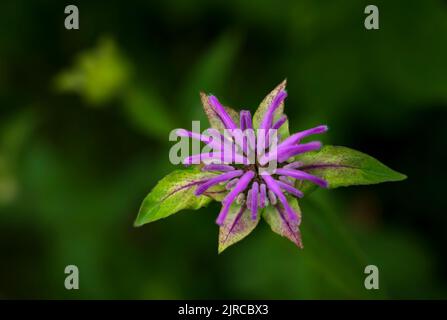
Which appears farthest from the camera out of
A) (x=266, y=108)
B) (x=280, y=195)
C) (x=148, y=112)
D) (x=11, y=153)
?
(x=11, y=153)

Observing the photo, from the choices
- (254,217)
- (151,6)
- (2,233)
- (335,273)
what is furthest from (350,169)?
(2,233)

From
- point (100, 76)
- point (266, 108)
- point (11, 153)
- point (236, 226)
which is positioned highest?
point (100, 76)

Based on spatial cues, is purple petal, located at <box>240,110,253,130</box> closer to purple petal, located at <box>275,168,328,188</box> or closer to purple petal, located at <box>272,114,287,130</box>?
purple petal, located at <box>272,114,287,130</box>

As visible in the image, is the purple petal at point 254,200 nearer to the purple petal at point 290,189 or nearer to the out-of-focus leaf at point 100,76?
the purple petal at point 290,189

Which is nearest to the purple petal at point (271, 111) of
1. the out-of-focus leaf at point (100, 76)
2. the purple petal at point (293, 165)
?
→ the purple petal at point (293, 165)

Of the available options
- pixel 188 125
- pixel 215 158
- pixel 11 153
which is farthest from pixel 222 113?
pixel 11 153

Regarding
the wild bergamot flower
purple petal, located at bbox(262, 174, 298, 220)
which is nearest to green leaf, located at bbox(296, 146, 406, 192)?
the wild bergamot flower

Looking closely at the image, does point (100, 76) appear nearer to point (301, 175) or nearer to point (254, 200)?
point (254, 200)

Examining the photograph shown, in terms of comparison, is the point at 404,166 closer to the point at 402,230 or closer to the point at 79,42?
the point at 402,230
